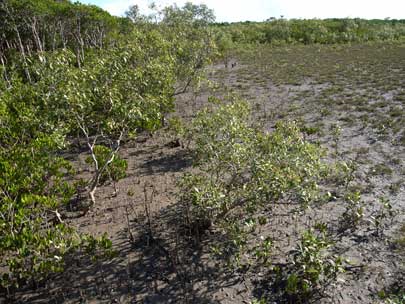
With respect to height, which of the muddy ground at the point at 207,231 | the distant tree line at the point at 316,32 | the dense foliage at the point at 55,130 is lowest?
the muddy ground at the point at 207,231

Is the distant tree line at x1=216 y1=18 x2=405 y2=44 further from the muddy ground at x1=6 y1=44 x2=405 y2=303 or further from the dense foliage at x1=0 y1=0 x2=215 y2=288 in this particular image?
the dense foliage at x1=0 y1=0 x2=215 y2=288

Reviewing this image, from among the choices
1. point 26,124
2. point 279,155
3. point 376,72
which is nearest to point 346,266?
point 279,155

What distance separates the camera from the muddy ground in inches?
206

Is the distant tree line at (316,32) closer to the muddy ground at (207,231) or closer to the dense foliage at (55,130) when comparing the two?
Result: the muddy ground at (207,231)

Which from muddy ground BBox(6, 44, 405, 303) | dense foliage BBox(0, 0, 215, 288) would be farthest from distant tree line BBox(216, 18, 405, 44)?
dense foliage BBox(0, 0, 215, 288)

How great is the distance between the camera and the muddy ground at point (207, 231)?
5230mm

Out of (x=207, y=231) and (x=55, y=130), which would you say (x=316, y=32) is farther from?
(x=55, y=130)

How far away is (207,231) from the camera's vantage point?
6.51m

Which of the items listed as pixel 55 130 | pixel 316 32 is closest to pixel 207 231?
pixel 55 130

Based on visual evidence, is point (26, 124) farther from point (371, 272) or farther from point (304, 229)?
point (371, 272)

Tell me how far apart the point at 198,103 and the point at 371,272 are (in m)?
11.6

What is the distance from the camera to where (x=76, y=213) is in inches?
291

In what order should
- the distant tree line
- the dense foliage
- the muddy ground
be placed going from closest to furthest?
the dense foliage
the muddy ground
the distant tree line

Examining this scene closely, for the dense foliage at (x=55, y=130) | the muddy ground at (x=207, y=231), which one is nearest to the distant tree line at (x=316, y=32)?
the muddy ground at (x=207, y=231)
